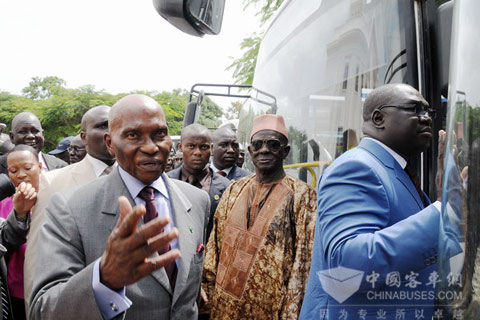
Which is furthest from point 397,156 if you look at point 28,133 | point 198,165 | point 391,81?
point 28,133

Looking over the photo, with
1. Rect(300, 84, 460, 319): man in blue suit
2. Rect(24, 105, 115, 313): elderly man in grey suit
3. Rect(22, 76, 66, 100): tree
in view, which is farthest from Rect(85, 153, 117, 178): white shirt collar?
Rect(22, 76, 66, 100): tree

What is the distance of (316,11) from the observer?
2947 mm

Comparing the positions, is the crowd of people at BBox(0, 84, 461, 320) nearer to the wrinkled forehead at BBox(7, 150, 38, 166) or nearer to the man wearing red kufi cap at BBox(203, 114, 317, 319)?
the man wearing red kufi cap at BBox(203, 114, 317, 319)

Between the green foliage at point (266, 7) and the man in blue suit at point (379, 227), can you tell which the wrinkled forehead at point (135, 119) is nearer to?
the man in blue suit at point (379, 227)

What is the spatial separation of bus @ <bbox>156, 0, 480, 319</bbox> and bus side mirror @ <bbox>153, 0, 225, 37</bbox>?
75cm

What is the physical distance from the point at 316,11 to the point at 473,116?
1.96 m

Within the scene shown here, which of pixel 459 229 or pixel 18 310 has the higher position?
pixel 459 229

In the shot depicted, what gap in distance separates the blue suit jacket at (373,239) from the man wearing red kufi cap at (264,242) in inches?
38.9

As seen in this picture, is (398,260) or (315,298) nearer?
(398,260)

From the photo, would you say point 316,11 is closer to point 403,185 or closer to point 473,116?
point 403,185

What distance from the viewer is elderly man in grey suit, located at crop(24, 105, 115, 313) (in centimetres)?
283

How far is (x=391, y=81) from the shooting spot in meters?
2.36

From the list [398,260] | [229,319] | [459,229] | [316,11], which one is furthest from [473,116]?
[229,319]

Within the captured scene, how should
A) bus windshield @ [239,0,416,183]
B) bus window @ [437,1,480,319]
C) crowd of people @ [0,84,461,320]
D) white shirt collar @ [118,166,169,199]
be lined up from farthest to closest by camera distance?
1. bus windshield @ [239,0,416,183]
2. white shirt collar @ [118,166,169,199]
3. crowd of people @ [0,84,461,320]
4. bus window @ [437,1,480,319]
